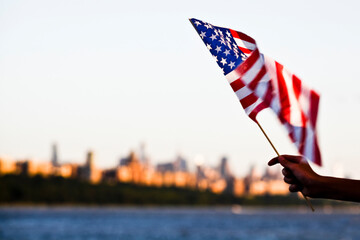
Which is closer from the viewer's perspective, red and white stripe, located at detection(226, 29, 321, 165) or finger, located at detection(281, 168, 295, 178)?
finger, located at detection(281, 168, 295, 178)

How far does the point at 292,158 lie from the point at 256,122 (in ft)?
3.39

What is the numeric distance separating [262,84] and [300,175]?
1203mm

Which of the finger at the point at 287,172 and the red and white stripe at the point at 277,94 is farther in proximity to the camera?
the red and white stripe at the point at 277,94

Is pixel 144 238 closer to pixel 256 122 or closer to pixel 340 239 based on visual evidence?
pixel 340 239

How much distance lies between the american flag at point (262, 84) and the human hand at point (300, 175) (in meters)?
0.12

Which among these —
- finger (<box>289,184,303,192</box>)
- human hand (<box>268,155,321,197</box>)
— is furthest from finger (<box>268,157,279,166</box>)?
finger (<box>289,184,303,192</box>)

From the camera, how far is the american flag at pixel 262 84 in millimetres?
3863

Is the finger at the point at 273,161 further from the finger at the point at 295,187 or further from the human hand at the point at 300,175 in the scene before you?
the finger at the point at 295,187

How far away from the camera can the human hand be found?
11.2 feet

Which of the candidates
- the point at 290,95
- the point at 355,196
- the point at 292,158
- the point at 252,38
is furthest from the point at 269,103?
the point at 355,196

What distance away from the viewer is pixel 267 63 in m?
4.59

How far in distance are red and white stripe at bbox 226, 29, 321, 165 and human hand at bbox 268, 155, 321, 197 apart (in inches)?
4.7

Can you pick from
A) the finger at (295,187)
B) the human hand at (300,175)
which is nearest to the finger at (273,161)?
the human hand at (300,175)

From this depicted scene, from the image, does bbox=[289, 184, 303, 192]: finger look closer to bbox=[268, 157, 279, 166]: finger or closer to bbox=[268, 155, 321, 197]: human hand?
bbox=[268, 155, 321, 197]: human hand
